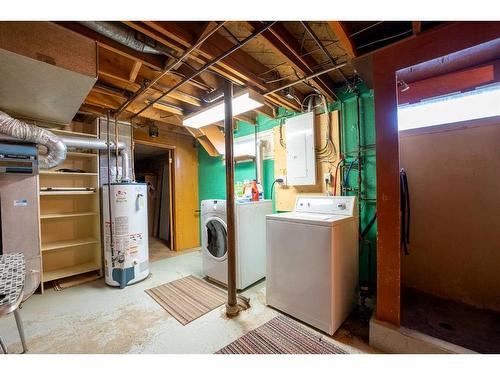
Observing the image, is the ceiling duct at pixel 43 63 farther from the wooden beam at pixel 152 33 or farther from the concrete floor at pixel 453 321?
the concrete floor at pixel 453 321

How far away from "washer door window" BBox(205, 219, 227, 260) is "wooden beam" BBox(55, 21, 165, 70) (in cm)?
183

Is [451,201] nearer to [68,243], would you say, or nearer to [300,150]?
[300,150]

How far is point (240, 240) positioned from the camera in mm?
2486

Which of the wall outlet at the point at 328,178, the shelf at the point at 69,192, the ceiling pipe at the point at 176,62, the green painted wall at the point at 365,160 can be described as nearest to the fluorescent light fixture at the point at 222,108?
the ceiling pipe at the point at 176,62

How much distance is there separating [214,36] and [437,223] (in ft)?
8.73

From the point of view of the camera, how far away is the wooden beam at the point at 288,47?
4.90 feet

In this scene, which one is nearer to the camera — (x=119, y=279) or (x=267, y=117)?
(x=119, y=279)

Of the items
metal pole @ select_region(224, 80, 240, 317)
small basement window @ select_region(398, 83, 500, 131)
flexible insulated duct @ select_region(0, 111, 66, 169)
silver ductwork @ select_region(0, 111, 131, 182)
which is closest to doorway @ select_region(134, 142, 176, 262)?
silver ductwork @ select_region(0, 111, 131, 182)

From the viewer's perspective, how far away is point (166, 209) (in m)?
5.24

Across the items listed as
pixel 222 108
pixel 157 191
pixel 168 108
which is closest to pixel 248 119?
pixel 222 108

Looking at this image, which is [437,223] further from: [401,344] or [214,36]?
[214,36]

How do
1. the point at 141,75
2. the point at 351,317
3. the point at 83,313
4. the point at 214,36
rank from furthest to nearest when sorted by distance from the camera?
1. the point at 141,75
2. the point at 83,313
3. the point at 351,317
4. the point at 214,36

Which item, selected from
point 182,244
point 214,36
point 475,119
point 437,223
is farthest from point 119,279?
point 475,119

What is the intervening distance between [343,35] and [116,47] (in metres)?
1.69
